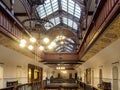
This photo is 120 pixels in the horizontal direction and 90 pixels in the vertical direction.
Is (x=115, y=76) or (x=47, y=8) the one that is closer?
(x=115, y=76)

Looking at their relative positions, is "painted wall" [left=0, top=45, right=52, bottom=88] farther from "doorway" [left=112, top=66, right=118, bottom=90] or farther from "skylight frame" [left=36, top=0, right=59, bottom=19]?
"doorway" [left=112, top=66, right=118, bottom=90]

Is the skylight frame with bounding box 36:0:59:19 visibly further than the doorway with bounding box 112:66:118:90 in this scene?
Yes

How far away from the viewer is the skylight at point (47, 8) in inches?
775

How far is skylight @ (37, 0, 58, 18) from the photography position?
64.6 ft

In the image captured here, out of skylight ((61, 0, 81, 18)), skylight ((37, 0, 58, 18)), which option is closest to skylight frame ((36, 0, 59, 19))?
skylight ((37, 0, 58, 18))

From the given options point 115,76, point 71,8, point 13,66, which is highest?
point 71,8

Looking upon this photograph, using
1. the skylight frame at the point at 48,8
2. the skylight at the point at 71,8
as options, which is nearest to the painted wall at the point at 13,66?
the skylight frame at the point at 48,8

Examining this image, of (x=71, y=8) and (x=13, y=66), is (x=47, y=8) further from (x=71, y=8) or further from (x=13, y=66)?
(x=13, y=66)

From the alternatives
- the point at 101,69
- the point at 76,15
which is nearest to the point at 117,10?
the point at 101,69

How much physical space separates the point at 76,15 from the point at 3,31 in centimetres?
1343

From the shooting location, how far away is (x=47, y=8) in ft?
67.9

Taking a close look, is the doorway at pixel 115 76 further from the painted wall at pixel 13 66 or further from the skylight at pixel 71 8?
the skylight at pixel 71 8

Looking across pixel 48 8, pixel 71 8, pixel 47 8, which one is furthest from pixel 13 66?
pixel 71 8

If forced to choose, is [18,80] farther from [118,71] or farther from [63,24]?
[63,24]
